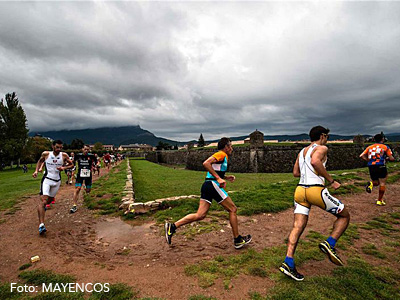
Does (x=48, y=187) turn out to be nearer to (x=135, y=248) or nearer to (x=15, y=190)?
(x=135, y=248)

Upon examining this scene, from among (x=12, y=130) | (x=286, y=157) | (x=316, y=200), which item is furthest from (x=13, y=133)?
(x=316, y=200)

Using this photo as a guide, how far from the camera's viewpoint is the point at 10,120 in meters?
46.1

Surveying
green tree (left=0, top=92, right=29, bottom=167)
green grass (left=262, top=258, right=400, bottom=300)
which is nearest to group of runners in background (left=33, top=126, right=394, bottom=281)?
green grass (left=262, top=258, right=400, bottom=300)

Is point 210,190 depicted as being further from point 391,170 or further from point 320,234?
point 391,170

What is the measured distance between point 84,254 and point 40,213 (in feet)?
7.26

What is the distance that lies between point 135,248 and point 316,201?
3.76 meters

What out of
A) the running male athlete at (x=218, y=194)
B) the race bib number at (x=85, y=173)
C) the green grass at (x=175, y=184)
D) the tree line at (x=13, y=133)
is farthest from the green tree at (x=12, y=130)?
the running male athlete at (x=218, y=194)

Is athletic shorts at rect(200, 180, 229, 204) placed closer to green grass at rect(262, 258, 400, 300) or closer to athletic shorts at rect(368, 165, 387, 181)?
green grass at rect(262, 258, 400, 300)

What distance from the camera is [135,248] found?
14.3 ft

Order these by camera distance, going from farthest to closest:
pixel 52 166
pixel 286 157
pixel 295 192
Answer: pixel 286 157 → pixel 52 166 → pixel 295 192

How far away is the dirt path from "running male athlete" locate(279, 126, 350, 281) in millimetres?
444

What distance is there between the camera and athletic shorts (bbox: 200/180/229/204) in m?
3.96

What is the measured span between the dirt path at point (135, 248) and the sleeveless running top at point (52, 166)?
4.98ft

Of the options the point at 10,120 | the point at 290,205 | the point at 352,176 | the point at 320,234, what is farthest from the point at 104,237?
the point at 10,120
